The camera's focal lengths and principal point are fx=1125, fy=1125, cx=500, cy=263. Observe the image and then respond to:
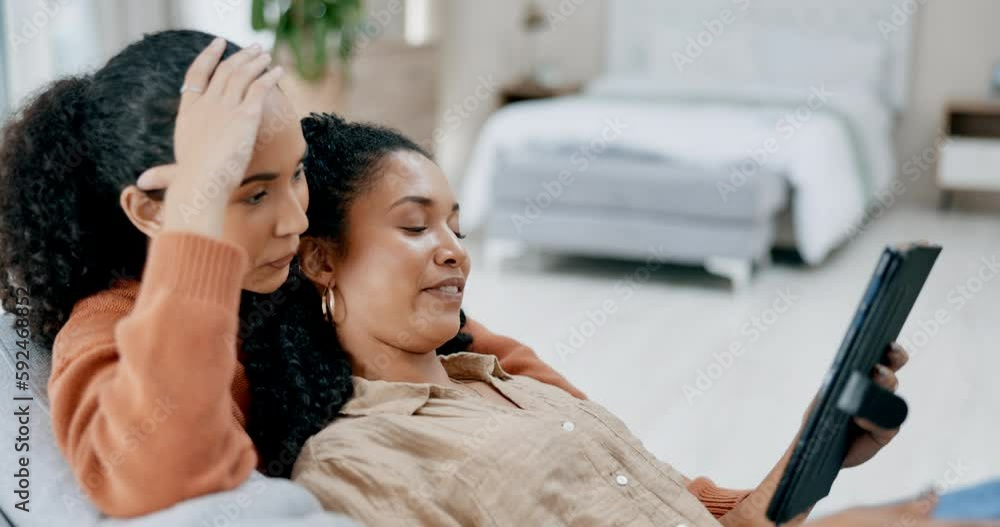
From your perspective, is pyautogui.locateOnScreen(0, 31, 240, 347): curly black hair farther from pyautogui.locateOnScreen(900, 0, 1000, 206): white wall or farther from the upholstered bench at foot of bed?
pyautogui.locateOnScreen(900, 0, 1000, 206): white wall

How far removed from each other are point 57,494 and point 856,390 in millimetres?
676

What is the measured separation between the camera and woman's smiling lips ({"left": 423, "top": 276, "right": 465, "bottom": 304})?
4.10 ft

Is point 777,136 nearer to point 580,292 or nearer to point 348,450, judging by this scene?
point 580,292

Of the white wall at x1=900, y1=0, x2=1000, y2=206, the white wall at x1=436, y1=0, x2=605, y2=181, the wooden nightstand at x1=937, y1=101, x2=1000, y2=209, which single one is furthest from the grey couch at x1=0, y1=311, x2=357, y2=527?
the white wall at x1=900, y1=0, x2=1000, y2=206

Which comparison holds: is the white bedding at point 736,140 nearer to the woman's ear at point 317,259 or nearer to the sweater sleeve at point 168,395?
the woman's ear at point 317,259

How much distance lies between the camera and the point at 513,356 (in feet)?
4.85

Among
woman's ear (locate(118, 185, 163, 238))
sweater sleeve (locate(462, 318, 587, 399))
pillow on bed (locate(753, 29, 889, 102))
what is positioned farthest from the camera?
pillow on bed (locate(753, 29, 889, 102))

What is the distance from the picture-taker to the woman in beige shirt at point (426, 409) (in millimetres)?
1085

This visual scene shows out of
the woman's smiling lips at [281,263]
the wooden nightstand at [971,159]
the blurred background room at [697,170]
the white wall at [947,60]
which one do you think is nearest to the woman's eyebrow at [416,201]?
the woman's smiling lips at [281,263]

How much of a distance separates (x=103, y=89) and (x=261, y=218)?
191 mm

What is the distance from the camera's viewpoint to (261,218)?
99 cm

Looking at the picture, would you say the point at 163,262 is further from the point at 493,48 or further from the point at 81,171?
the point at 493,48

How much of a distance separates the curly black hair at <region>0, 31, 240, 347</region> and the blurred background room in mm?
973

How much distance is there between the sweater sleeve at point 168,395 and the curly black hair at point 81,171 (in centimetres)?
14
